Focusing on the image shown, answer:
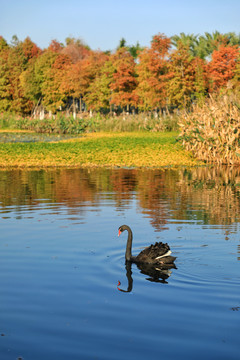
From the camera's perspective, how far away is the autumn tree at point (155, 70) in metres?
65.9

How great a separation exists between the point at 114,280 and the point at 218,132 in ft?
71.2

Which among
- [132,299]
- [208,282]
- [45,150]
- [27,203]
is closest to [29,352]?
[132,299]

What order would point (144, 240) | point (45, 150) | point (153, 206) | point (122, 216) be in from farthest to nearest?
1. point (45, 150)
2. point (153, 206)
3. point (122, 216)
4. point (144, 240)

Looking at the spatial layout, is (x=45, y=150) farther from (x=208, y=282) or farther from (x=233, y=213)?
(x=208, y=282)

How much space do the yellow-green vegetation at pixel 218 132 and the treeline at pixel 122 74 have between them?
30781 mm

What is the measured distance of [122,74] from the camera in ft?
248

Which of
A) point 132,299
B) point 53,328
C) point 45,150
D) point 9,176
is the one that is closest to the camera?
point 53,328

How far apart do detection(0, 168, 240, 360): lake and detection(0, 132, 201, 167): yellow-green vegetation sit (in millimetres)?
11954

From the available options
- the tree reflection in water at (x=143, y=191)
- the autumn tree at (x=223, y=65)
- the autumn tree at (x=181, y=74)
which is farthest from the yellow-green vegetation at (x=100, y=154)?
the autumn tree at (x=223, y=65)

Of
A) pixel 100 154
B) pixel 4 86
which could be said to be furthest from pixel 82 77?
pixel 100 154

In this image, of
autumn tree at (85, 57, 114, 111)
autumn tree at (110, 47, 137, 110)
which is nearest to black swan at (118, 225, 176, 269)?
autumn tree at (110, 47, 137, 110)

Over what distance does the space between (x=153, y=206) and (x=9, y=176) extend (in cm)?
1072

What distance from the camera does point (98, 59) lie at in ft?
296

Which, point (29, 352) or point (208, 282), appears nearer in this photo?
point (29, 352)
